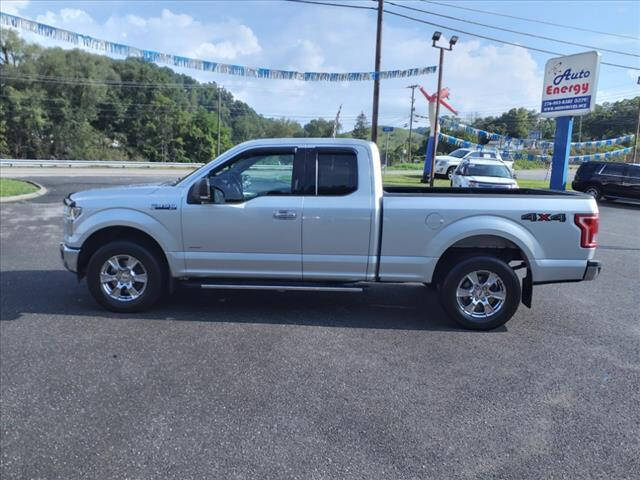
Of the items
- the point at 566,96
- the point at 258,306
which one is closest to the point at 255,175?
the point at 258,306

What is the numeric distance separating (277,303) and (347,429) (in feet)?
9.23

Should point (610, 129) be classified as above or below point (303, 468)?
above

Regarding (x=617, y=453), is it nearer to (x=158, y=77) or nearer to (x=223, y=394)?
(x=223, y=394)

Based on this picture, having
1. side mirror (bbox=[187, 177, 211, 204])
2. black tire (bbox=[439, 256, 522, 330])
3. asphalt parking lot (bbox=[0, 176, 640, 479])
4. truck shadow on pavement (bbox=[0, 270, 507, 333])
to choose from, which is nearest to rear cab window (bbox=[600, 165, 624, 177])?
asphalt parking lot (bbox=[0, 176, 640, 479])

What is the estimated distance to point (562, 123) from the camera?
52.4 feet

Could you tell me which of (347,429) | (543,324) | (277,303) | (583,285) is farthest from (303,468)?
(583,285)

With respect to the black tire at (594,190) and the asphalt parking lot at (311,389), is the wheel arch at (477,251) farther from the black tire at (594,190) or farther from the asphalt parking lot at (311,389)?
the black tire at (594,190)

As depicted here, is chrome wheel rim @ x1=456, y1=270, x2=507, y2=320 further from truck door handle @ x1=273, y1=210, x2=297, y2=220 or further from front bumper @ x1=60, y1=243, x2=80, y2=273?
front bumper @ x1=60, y1=243, x2=80, y2=273

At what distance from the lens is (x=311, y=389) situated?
3.71 m

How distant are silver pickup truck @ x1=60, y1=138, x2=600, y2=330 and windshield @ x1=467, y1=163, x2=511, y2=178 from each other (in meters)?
12.7

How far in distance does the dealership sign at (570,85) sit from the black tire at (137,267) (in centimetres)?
1499

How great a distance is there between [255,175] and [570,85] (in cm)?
1488

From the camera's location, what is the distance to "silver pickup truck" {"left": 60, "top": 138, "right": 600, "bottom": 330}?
4.99m

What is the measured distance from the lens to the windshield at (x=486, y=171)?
17.5m
